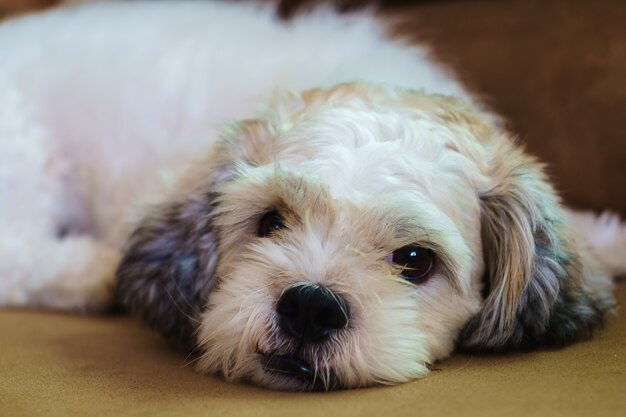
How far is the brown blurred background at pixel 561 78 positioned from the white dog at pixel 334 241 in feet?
0.81

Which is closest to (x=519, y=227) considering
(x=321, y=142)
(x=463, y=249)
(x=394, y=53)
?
(x=463, y=249)

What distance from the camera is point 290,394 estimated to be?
1.50m

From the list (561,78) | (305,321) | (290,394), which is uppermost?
(561,78)

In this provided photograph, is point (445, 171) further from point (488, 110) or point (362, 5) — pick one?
point (362, 5)

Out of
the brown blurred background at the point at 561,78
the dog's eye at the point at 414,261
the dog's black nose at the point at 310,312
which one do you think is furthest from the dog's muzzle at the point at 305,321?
the brown blurred background at the point at 561,78

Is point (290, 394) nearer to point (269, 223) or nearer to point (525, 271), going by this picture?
point (269, 223)

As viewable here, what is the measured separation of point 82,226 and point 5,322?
2.65 feet

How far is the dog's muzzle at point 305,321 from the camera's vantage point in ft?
4.95

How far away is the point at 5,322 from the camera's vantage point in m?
2.12

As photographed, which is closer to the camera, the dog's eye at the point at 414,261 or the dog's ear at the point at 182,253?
the dog's eye at the point at 414,261

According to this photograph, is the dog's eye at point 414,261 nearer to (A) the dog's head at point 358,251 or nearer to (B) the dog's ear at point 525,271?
(A) the dog's head at point 358,251

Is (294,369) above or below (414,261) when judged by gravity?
below

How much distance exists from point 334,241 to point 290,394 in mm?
297

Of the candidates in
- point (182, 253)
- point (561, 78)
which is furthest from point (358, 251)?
point (561, 78)
